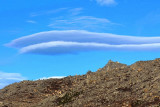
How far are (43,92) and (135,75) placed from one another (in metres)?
11.0

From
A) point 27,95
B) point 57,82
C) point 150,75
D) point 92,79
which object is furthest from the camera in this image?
point 57,82

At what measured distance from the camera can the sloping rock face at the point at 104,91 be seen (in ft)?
68.9

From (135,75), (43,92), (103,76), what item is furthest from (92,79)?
(43,92)

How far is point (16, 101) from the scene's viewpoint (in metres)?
28.5

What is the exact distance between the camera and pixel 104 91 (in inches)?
929

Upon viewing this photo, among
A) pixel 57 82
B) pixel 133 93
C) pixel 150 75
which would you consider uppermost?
pixel 57 82

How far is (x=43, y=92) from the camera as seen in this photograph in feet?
103

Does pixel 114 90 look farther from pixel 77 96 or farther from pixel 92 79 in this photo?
pixel 92 79

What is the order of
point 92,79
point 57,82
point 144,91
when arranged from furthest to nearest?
point 57,82, point 92,79, point 144,91

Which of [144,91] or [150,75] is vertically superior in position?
[150,75]

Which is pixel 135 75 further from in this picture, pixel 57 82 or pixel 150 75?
pixel 57 82

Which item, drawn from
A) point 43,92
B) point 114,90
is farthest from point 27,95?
point 114,90

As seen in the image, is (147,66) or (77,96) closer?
(77,96)

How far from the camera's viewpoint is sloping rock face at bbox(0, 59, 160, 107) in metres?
21.0
